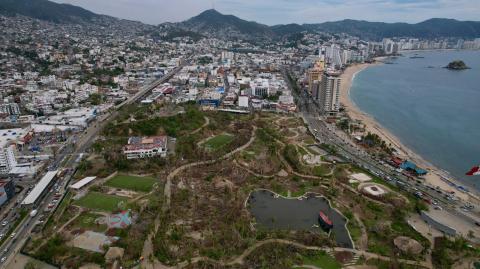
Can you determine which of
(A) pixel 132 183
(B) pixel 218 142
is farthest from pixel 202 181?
(B) pixel 218 142

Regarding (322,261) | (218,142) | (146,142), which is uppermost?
(146,142)

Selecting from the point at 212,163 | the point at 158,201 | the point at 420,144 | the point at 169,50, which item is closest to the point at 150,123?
the point at 212,163

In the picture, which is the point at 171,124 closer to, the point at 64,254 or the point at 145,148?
the point at 145,148

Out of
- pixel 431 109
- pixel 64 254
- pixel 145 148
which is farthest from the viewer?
pixel 431 109

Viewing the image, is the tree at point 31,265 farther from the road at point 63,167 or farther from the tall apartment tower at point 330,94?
the tall apartment tower at point 330,94

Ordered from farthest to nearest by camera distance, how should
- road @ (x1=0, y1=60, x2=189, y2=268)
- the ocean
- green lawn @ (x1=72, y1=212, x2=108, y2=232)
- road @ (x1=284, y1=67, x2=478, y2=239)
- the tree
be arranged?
the ocean → road @ (x1=284, y1=67, x2=478, y2=239) → green lawn @ (x1=72, y1=212, x2=108, y2=232) → road @ (x1=0, y1=60, x2=189, y2=268) → the tree

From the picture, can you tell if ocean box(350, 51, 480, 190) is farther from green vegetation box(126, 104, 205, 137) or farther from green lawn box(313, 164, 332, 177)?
green vegetation box(126, 104, 205, 137)

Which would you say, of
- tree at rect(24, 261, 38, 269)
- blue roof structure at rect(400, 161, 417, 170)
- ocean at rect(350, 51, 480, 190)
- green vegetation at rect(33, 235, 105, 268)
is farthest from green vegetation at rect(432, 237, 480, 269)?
tree at rect(24, 261, 38, 269)

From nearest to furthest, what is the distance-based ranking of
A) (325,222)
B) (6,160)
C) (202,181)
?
(325,222)
(202,181)
(6,160)
